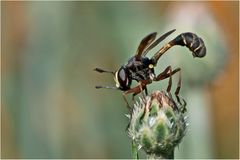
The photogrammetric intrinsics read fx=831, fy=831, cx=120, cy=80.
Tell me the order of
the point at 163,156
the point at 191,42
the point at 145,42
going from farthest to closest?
the point at 191,42, the point at 145,42, the point at 163,156

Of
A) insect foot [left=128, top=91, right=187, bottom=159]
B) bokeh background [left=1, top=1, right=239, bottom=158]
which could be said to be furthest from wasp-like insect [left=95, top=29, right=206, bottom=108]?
bokeh background [left=1, top=1, right=239, bottom=158]

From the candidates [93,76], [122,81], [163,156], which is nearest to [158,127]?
[163,156]

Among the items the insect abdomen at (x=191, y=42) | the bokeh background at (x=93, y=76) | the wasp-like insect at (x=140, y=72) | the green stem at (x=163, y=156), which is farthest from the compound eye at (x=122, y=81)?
the bokeh background at (x=93, y=76)

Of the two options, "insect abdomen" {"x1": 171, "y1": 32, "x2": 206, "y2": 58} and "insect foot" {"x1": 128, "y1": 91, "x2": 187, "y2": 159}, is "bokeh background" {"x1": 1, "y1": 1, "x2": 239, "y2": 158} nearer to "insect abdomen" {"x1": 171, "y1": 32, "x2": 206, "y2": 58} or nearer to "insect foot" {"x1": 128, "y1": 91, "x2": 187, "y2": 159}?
"insect abdomen" {"x1": 171, "y1": 32, "x2": 206, "y2": 58}

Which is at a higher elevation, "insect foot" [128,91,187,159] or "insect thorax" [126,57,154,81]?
"insect thorax" [126,57,154,81]

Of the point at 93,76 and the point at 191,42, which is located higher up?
the point at 191,42

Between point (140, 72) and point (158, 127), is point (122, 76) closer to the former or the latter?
point (140, 72)
